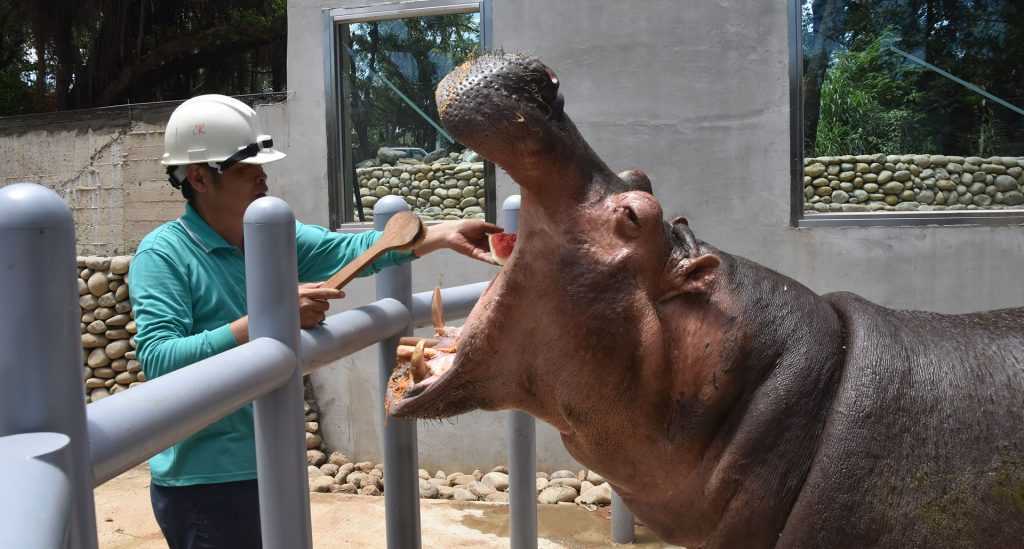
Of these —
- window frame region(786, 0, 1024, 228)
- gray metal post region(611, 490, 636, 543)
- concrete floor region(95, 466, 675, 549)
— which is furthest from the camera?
window frame region(786, 0, 1024, 228)

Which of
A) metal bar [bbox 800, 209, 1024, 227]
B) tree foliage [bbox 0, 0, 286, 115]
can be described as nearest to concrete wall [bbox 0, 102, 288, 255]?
tree foliage [bbox 0, 0, 286, 115]

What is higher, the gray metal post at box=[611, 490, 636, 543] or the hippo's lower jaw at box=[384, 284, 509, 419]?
the hippo's lower jaw at box=[384, 284, 509, 419]

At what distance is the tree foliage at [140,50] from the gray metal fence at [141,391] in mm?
10193

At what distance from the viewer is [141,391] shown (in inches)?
38.6

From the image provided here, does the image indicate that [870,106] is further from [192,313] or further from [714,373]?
[714,373]

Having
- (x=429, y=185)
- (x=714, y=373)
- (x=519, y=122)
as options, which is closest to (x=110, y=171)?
(x=429, y=185)

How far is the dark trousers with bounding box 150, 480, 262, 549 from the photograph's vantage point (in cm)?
189

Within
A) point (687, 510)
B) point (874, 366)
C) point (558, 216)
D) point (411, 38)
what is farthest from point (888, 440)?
point (411, 38)

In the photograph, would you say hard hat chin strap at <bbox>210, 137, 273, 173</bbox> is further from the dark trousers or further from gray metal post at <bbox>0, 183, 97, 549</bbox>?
gray metal post at <bbox>0, 183, 97, 549</bbox>

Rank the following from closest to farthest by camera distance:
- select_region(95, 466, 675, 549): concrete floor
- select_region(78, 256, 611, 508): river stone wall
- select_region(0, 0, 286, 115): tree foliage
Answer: select_region(95, 466, 675, 549): concrete floor
select_region(78, 256, 611, 508): river stone wall
select_region(0, 0, 286, 115): tree foliage

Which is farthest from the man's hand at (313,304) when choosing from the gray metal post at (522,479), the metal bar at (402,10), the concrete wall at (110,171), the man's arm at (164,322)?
the concrete wall at (110,171)

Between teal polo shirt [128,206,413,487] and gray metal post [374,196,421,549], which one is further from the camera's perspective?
gray metal post [374,196,421,549]

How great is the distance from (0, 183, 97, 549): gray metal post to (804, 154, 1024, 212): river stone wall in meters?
4.54

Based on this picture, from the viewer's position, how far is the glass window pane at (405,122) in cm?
533
